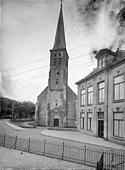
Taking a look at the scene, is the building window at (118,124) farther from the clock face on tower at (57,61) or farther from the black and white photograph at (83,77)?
the clock face on tower at (57,61)

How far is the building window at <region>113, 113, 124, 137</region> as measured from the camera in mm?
9406

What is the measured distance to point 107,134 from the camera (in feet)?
35.7

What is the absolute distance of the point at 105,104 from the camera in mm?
11312

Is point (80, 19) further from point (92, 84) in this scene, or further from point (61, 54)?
point (61, 54)

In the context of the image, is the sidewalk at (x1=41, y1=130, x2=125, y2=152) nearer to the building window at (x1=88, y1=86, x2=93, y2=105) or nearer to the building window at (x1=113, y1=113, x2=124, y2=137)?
the building window at (x1=113, y1=113, x2=124, y2=137)

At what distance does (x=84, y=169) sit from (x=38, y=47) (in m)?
4.43

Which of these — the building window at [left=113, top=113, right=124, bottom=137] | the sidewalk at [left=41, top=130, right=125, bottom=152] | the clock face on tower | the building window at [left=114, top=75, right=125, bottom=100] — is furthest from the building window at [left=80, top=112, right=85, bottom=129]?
the clock face on tower

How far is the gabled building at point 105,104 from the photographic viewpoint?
9.55 m

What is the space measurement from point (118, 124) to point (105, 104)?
1940 mm

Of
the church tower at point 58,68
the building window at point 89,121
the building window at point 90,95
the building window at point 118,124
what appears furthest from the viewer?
the church tower at point 58,68

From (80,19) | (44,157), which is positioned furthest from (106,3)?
(44,157)

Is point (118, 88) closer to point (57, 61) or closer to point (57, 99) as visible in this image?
point (57, 99)

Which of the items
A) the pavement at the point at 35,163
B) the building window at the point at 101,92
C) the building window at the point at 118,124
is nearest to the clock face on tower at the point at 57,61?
the building window at the point at 101,92

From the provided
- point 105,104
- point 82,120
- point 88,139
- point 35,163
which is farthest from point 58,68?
point 35,163
